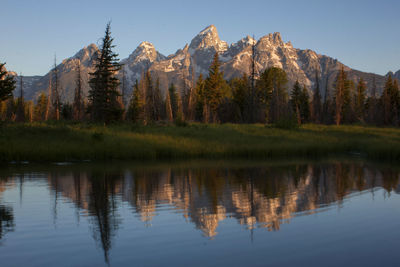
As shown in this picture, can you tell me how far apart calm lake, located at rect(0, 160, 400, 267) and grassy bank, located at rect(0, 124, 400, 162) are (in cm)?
725

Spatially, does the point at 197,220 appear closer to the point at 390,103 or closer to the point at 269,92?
the point at 269,92

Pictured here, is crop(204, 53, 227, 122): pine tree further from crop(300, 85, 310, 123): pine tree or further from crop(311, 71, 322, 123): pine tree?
crop(311, 71, 322, 123): pine tree

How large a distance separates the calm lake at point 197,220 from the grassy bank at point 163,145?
725 centimetres

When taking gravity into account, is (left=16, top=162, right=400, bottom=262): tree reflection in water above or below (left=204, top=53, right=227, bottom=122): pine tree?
below

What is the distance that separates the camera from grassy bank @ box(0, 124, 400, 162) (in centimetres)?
2580

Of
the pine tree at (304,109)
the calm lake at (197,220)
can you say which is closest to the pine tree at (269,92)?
the pine tree at (304,109)

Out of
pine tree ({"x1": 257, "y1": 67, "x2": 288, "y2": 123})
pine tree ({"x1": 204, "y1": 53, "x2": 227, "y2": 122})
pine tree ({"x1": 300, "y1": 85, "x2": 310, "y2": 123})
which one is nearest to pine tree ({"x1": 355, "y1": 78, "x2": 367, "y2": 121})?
pine tree ({"x1": 300, "y1": 85, "x2": 310, "y2": 123})

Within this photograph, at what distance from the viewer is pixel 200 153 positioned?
96.8ft

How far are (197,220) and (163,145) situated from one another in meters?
19.4

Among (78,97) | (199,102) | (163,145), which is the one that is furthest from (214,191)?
(199,102)

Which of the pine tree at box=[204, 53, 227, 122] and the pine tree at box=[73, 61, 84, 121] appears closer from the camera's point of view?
the pine tree at box=[73, 61, 84, 121]

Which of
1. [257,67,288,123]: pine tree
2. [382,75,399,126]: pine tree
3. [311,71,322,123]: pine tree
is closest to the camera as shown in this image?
[382,75,399,126]: pine tree

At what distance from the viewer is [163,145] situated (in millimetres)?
29000

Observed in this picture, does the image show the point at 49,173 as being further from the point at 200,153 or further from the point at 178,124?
the point at 178,124
